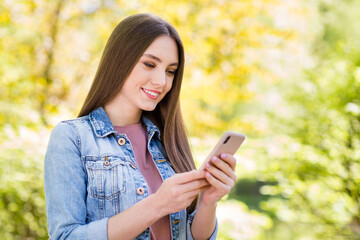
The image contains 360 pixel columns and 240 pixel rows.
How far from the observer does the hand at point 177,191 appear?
123 centimetres

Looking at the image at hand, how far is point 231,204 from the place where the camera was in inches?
157

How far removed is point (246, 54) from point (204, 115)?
150cm

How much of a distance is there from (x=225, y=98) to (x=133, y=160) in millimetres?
4446

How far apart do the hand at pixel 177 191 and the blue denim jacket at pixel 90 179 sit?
197mm

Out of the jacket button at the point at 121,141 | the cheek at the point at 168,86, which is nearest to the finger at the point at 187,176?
the jacket button at the point at 121,141

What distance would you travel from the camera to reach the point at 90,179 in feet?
4.47

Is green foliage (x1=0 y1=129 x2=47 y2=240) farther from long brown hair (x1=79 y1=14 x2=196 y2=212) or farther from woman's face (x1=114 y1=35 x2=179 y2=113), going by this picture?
woman's face (x1=114 y1=35 x2=179 y2=113)

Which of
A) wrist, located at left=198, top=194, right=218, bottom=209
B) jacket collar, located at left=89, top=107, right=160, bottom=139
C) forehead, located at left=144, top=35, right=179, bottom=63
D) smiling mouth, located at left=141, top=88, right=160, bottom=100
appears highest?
forehead, located at left=144, top=35, right=179, bottom=63

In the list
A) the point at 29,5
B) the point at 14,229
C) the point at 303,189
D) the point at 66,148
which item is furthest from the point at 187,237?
the point at 29,5

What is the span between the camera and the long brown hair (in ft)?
5.04

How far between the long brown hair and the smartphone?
41 centimetres

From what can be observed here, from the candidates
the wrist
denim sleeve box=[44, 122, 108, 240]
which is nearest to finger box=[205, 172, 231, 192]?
the wrist

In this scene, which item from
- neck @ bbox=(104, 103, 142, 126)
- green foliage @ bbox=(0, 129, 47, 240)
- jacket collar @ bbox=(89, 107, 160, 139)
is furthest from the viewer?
green foliage @ bbox=(0, 129, 47, 240)

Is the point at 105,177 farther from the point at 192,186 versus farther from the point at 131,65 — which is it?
the point at 131,65
